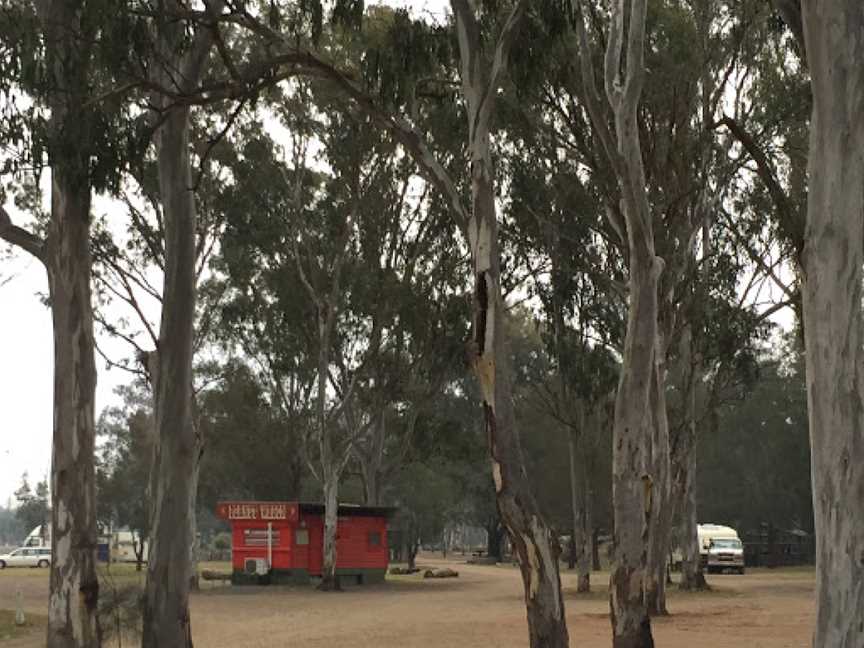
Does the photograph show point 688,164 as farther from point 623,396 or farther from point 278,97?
point 278,97

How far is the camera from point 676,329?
22.1m

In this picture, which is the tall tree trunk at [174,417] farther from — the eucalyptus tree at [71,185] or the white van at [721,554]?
the white van at [721,554]

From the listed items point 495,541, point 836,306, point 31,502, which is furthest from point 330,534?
point 31,502

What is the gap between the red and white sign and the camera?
1296 inches

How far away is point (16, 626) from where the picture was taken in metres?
19.7

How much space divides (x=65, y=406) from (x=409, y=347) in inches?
846

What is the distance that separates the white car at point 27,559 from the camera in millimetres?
58094

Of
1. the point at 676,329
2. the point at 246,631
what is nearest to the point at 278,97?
the point at 676,329

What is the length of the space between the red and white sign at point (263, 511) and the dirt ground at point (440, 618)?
2.04 m

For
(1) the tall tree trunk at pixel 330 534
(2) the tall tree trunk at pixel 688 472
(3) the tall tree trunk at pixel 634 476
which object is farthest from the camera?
(1) the tall tree trunk at pixel 330 534

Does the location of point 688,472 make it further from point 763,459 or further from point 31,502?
point 31,502

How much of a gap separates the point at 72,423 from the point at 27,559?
50447mm

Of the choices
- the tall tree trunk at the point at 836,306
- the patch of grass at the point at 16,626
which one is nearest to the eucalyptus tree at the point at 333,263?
the patch of grass at the point at 16,626

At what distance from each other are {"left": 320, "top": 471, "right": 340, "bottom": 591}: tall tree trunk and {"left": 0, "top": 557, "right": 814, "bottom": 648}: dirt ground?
67cm
